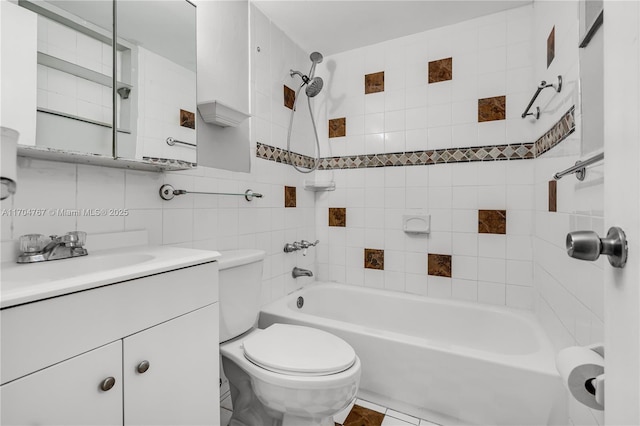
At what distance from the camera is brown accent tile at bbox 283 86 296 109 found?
2.11 meters

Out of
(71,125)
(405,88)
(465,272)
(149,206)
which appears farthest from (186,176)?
(465,272)

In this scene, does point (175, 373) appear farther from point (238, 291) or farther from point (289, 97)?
point (289, 97)

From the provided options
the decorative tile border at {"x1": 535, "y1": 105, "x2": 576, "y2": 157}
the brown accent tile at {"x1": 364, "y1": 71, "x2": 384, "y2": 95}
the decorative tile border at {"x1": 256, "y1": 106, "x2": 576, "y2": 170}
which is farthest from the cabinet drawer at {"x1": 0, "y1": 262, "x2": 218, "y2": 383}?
the brown accent tile at {"x1": 364, "y1": 71, "x2": 384, "y2": 95}

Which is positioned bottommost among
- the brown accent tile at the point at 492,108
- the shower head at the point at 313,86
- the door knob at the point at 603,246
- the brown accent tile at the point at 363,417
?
the brown accent tile at the point at 363,417

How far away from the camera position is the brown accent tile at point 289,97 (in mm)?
2111

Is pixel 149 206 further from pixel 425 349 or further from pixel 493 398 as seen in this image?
pixel 493 398

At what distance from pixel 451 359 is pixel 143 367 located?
1208 millimetres

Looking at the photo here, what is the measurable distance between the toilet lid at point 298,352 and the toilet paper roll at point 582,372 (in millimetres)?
748

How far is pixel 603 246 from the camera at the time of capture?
37 cm

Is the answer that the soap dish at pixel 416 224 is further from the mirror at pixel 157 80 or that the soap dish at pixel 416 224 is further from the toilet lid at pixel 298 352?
the mirror at pixel 157 80

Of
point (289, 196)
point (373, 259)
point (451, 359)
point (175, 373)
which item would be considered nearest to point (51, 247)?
point (175, 373)

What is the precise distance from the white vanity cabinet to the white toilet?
0.69ft

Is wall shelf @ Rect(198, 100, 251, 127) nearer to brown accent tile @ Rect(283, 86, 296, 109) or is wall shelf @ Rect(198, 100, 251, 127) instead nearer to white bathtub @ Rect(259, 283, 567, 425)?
brown accent tile @ Rect(283, 86, 296, 109)

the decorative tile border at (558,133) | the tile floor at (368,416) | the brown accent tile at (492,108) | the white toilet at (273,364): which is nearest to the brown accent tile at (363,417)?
the tile floor at (368,416)
